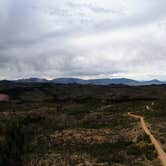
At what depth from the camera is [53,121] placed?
63219 mm

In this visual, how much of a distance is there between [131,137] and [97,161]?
11816 millimetres

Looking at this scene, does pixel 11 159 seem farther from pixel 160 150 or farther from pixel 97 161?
pixel 160 150

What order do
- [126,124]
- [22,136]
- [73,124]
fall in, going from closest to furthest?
1. [22,136]
2. [126,124]
3. [73,124]

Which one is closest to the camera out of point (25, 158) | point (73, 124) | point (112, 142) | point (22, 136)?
point (25, 158)

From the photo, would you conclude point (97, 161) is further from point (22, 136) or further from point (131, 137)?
point (22, 136)

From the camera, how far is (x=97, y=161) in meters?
28.8

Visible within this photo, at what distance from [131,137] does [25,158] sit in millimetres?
13851

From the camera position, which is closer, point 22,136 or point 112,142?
point 112,142

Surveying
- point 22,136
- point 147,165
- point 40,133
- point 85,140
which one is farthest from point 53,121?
point 147,165

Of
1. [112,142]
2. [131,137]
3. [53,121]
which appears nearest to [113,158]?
[112,142]

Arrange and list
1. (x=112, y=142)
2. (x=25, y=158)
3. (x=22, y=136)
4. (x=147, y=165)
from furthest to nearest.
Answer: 1. (x=22, y=136)
2. (x=112, y=142)
3. (x=25, y=158)
4. (x=147, y=165)

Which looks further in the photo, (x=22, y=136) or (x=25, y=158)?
(x=22, y=136)

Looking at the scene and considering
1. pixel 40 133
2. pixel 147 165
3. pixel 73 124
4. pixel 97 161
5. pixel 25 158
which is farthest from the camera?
pixel 73 124

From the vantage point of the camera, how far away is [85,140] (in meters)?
40.2
